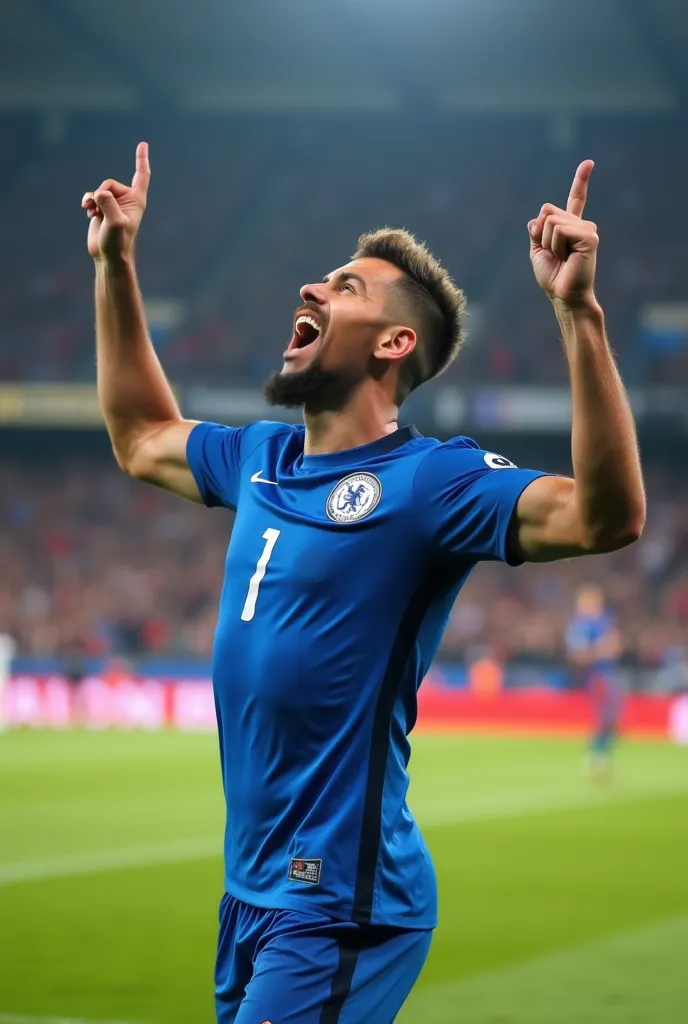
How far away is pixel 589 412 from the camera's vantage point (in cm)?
286

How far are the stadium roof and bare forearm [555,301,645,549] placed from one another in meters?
27.8

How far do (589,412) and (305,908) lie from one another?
3.62ft

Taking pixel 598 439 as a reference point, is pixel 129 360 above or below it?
above

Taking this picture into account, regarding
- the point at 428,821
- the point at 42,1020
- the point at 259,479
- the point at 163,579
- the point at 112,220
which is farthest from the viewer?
the point at 163,579

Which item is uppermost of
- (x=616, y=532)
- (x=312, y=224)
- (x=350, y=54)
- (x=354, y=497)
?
(x=350, y=54)

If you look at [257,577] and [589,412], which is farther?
[257,577]

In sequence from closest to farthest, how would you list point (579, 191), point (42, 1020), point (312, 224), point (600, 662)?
1. point (579, 191)
2. point (42, 1020)
3. point (600, 662)
4. point (312, 224)

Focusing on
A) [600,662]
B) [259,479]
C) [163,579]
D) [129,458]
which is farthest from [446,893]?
[163,579]

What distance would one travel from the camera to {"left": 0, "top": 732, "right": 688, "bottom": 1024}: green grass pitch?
6863 mm

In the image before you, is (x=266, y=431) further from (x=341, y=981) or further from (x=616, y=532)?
(x=341, y=981)

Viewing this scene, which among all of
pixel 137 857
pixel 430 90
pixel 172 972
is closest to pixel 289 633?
pixel 172 972

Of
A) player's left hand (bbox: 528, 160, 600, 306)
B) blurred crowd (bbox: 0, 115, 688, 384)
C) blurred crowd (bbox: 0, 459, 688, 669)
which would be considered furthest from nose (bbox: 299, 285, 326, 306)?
blurred crowd (bbox: 0, 115, 688, 384)

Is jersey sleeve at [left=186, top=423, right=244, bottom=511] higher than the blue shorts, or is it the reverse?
jersey sleeve at [left=186, top=423, right=244, bottom=511]

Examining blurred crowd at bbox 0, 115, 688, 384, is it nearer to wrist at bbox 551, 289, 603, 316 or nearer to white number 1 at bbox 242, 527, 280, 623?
white number 1 at bbox 242, 527, 280, 623
